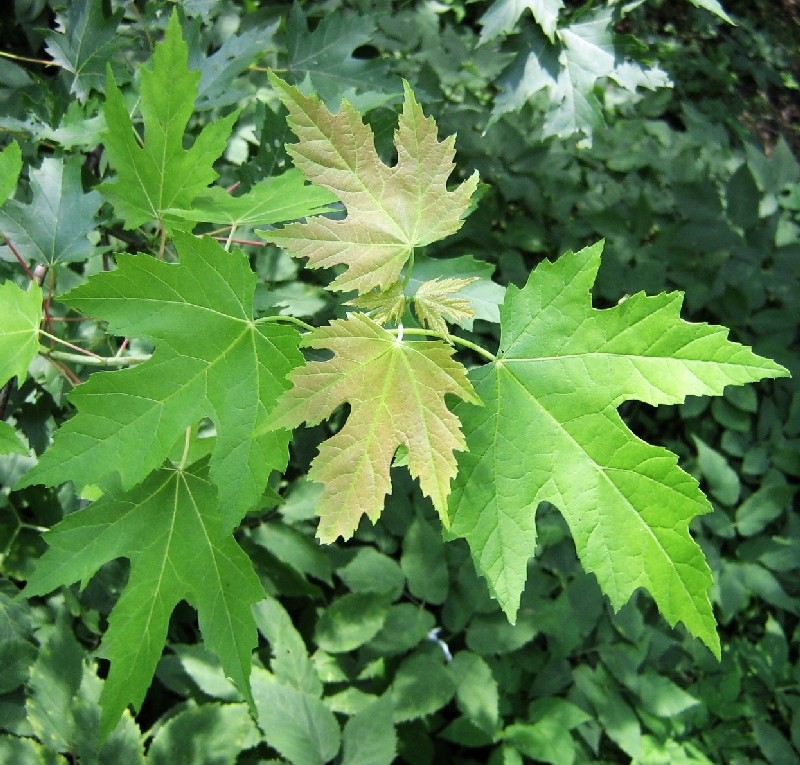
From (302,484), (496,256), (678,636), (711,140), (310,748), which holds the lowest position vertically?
(678,636)

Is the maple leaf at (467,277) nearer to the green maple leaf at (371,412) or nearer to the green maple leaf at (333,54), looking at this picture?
the green maple leaf at (371,412)

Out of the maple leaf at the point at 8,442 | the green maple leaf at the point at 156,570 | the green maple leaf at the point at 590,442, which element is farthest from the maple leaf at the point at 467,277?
the maple leaf at the point at 8,442

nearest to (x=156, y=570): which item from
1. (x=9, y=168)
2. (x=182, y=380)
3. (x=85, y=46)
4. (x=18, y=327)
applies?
(x=182, y=380)

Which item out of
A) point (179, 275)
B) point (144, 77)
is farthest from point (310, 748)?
point (144, 77)

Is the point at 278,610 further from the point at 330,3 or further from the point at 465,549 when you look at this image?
the point at 330,3

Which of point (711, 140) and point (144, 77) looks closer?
point (144, 77)

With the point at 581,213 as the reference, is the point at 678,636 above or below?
below

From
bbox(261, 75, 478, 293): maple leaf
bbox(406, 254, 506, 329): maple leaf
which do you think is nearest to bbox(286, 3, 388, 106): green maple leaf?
bbox(406, 254, 506, 329): maple leaf
